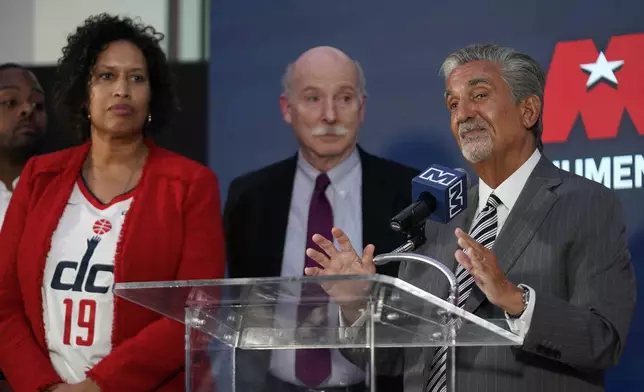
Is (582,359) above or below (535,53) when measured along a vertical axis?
below

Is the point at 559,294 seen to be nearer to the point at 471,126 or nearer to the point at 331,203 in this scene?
the point at 471,126

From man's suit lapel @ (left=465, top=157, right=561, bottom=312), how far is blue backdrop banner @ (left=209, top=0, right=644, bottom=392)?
749 mm

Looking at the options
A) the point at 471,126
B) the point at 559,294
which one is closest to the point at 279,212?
the point at 471,126

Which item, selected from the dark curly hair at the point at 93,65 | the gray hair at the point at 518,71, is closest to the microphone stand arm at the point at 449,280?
the gray hair at the point at 518,71

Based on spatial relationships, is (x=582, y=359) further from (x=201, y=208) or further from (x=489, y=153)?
(x=201, y=208)

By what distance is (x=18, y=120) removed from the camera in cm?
458

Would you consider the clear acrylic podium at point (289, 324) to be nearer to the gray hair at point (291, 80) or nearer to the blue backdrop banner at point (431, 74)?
the blue backdrop banner at point (431, 74)

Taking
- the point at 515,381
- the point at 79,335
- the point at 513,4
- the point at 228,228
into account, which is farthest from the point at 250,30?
the point at 515,381

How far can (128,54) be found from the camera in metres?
4.08

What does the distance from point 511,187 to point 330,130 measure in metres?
1.11

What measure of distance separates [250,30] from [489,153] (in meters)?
1.45

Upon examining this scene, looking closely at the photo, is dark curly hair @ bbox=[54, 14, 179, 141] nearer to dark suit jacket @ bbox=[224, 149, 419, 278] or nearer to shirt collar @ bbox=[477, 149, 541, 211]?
dark suit jacket @ bbox=[224, 149, 419, 278]

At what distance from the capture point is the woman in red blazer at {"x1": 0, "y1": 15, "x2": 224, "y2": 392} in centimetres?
358

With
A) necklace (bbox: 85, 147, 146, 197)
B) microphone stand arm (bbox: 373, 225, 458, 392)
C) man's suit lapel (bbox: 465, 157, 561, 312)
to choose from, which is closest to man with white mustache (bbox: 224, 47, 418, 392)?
necklace (bbox: 85, 147, 146, 197)
